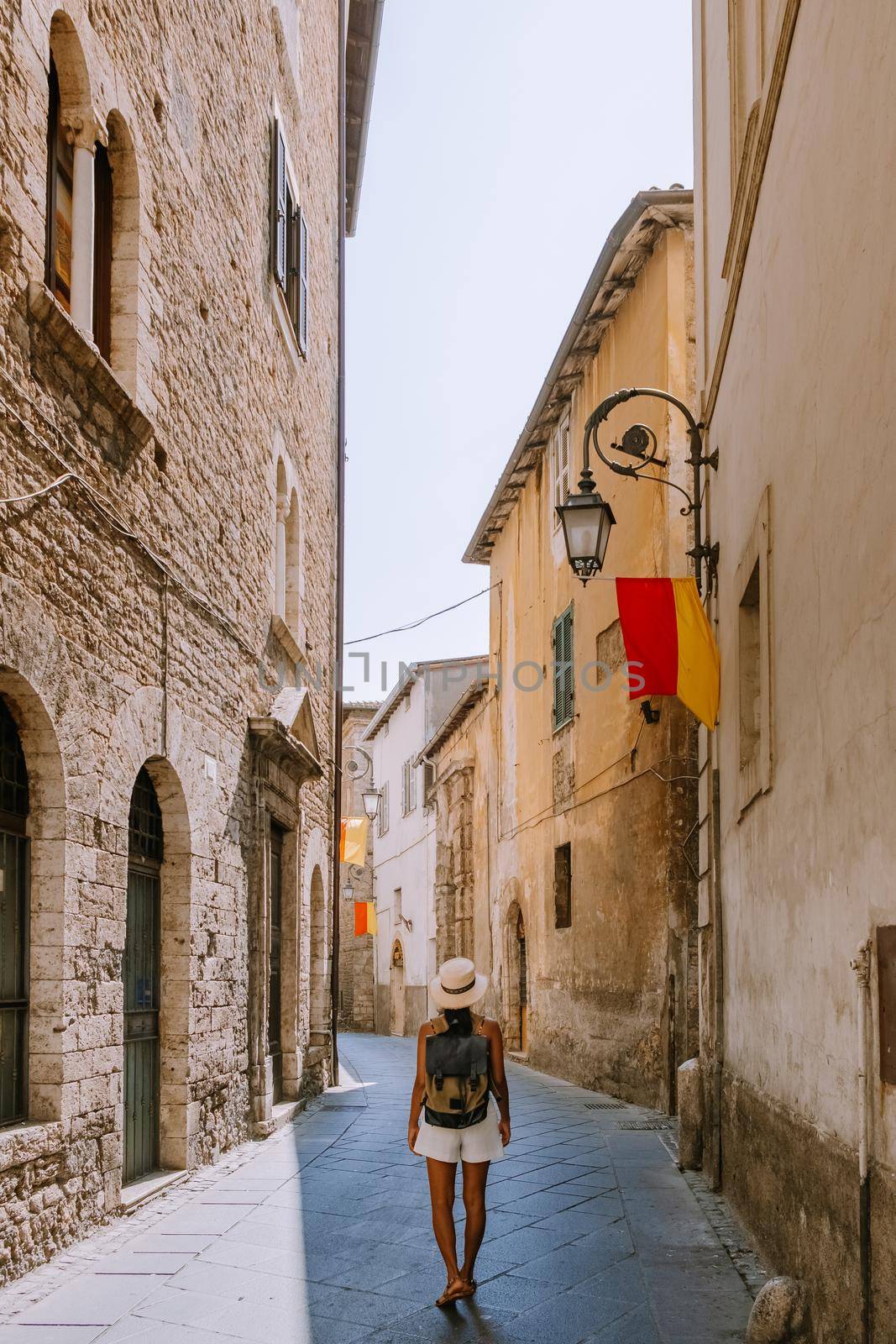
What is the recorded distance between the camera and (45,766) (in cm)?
635

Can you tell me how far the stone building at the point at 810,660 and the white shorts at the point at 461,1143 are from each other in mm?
1137

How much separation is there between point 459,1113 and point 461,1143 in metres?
0.15

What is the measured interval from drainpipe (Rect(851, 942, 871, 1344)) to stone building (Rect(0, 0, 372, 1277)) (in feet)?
11.0

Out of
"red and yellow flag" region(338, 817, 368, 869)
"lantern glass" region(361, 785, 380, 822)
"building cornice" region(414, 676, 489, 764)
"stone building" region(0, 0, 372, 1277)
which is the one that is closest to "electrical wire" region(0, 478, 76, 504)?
"stone building" region(0, 0, 372, 1277)

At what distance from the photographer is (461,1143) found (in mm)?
5598

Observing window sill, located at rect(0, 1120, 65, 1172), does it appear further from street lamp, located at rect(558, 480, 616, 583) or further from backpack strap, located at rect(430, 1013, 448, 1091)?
street lamp, located at rect(558, 480, 616, 583)

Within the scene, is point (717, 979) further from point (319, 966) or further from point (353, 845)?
point (353, 845)

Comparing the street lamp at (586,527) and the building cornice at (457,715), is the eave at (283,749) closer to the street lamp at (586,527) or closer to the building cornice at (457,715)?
the street lamp at (586,527)

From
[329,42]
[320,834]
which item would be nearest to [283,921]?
[320,834]

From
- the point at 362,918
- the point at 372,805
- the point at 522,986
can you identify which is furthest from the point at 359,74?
the point at 372,805

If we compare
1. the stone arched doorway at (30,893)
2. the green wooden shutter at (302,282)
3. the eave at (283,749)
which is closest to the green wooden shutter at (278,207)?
the green wooden shutter at (302,282)

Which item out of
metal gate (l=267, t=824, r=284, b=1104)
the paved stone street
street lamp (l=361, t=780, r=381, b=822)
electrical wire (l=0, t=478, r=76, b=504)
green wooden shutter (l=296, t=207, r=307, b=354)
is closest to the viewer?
the paved stone street

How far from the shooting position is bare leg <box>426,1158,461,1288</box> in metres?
5.47

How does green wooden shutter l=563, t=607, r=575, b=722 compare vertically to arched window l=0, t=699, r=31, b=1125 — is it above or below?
above
